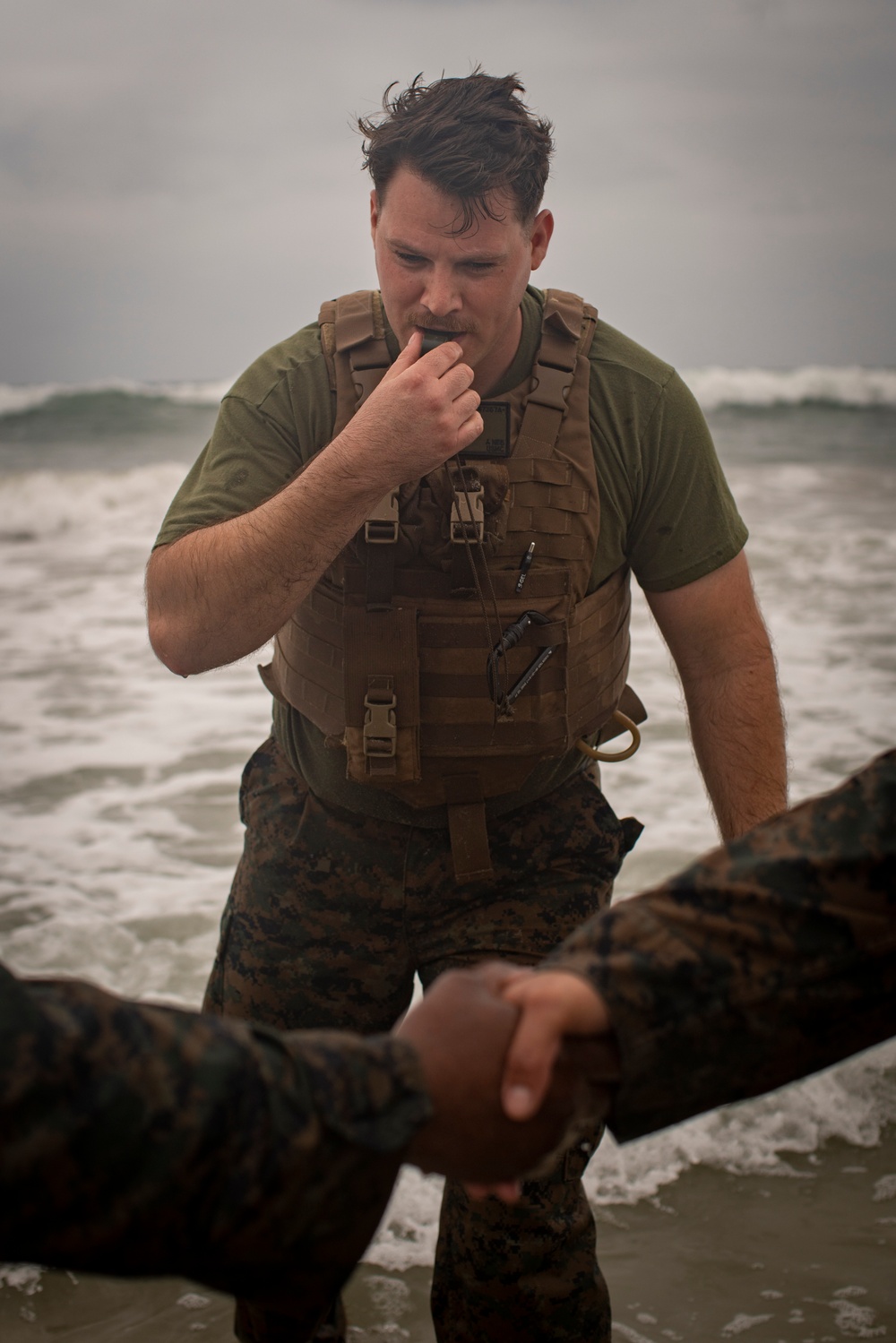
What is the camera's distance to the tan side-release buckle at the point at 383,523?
2.47 m

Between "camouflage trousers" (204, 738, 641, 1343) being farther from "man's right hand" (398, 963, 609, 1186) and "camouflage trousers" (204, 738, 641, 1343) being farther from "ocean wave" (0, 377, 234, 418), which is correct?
"ocean wave" (0, 377, 234, 418)

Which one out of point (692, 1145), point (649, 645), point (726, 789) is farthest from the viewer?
point (649, 645)

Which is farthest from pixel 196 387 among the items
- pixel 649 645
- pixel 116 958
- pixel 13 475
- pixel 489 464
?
pixel 489 464

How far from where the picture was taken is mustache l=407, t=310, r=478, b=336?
8.38 feet

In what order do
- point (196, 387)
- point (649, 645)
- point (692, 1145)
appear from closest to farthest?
point (692, 1145), point (649, 645), point (196, 387)

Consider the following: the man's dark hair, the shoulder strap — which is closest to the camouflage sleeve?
the shoulder strap

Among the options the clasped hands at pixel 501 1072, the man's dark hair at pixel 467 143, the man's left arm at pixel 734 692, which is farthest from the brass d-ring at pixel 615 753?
the man's dark hair at pixel 467 143

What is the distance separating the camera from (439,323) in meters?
2.56

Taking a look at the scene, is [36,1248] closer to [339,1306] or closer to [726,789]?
[339,1306]

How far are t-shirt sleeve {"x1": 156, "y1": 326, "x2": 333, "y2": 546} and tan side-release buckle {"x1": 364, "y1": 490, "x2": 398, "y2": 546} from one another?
0.80 ft

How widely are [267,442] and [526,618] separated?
654mm

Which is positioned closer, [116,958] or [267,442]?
[267,442]

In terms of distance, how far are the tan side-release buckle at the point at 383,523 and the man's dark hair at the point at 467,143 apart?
0.60m

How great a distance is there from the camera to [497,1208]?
2.38 meters
